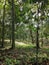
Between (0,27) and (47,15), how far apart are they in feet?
30.6

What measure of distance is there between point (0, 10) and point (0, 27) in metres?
3.80

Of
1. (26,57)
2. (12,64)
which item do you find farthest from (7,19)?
(12,64)

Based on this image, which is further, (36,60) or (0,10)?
(0,10)

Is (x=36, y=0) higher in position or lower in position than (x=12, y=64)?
higher

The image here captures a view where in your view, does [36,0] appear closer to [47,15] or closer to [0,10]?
[47,15]

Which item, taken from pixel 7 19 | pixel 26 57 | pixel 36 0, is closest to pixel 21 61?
pixel 26 57

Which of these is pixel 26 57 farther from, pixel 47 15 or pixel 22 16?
pixel 22 16

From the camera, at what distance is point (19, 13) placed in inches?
962

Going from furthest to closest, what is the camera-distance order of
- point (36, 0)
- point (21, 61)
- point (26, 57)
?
1. point (26, 57)
2. point (21, 61)
3. point (36, 0)

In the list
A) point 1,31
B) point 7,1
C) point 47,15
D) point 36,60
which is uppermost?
point 7,1

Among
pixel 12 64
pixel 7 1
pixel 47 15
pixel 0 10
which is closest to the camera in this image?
pixel 12 64

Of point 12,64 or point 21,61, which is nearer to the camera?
point 12,64

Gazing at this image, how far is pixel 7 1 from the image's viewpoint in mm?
22578

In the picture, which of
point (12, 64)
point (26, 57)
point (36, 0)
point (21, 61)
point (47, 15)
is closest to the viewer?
point (36, 0)
